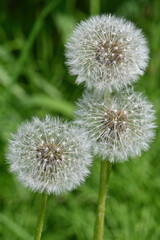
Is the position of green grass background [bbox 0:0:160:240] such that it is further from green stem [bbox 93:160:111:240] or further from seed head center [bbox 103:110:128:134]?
seed head center [bbox 103:110:128:134]

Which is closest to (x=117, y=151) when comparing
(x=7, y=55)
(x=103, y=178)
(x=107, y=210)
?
(x=103, y=178)

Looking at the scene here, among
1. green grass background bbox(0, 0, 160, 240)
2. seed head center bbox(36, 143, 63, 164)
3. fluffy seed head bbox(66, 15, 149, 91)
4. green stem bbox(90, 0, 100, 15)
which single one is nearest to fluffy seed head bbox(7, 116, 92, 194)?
seed head center bbox(36, 143, 63, 164)

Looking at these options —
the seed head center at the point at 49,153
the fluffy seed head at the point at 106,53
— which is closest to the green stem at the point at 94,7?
the fluffy seed head at the point at 106,53

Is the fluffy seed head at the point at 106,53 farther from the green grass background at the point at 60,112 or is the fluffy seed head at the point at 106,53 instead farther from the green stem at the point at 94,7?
the green stem at the point at 94,7

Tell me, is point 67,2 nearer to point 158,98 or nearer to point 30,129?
point 158,98

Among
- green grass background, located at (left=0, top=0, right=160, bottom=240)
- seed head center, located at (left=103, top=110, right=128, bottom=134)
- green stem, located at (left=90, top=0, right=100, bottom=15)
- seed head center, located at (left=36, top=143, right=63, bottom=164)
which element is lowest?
seed head center, located at (left=36, top=143, right=63, bottom=164)

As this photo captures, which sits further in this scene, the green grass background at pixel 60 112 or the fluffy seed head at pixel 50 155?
the green grass background at pixel 60 112
